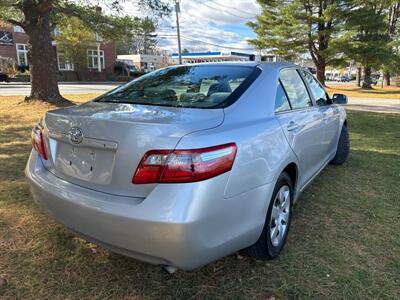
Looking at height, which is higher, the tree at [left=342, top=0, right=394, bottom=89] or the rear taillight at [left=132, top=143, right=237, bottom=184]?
the tree at [left=342, top=0, right=394, bottom=89]

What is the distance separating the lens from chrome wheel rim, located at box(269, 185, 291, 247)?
108 inches

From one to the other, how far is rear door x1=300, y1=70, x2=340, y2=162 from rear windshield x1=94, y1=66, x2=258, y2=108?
126cm

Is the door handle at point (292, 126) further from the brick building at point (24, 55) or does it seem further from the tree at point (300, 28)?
the brick building at point (24, 55)

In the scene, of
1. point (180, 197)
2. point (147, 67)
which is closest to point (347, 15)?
point (180, 197)

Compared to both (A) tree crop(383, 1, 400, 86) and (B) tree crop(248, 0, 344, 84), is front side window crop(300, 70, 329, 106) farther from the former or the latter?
(A) tree crop(383, 1, 400, 86)

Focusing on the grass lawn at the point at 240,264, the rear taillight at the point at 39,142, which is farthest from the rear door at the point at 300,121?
the rear taillight at the point at 39,142

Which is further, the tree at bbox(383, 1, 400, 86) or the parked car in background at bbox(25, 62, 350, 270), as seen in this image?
the tree at bbox(383, 1, 400, 86)

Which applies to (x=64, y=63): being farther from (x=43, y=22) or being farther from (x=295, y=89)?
(x=295, y=89)

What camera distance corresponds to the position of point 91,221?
215cm

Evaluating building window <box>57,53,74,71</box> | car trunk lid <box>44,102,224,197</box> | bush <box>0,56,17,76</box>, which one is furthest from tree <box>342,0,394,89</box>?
bush <box>0,56,17,76</box>

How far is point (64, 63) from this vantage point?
40312mm

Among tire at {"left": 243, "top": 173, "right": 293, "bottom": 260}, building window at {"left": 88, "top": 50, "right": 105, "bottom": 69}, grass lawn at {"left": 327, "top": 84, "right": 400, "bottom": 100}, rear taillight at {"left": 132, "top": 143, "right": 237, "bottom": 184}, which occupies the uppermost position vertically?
building window at {"left": 88, "top": 50, "right": 105, "bottom": 69}

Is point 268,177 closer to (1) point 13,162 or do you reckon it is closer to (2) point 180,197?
(2) point 180,197

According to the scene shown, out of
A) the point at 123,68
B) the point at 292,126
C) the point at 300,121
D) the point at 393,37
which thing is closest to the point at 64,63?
the point at 123,68
